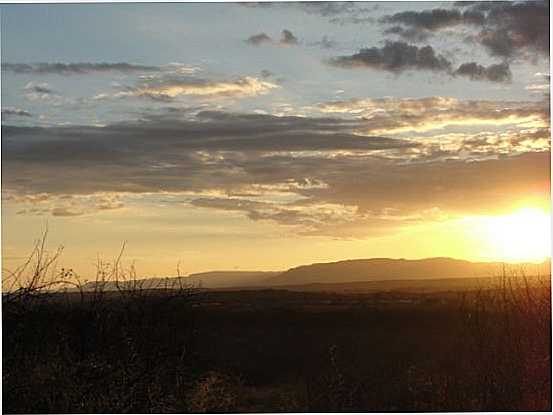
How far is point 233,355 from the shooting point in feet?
21.9

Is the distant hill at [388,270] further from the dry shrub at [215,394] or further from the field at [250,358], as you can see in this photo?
the dry shrub at [215,394]

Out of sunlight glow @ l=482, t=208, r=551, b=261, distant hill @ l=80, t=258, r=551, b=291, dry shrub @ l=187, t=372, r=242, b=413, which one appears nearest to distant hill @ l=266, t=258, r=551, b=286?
distant hill @ l=80, t=258, r=551, b=291

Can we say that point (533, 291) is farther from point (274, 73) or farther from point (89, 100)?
point (89, 100)

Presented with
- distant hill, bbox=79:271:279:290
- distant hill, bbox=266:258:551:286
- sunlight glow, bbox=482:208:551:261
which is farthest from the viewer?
distant hill, bbox=266:258:551:286

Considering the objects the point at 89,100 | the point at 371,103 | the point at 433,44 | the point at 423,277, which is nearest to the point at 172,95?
the point at 89,100

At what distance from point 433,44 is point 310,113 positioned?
3.15ft

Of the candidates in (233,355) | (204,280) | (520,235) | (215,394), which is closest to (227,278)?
(204,280)

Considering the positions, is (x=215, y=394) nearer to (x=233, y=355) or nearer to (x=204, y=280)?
(x=233, y=355)

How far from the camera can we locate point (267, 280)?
682 centimetres

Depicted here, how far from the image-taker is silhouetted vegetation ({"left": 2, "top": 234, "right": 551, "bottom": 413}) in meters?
6.27

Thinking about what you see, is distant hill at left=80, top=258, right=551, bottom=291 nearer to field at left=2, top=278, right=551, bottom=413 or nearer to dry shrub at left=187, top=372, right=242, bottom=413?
field at left=2, top=278, right=551, bottom=413

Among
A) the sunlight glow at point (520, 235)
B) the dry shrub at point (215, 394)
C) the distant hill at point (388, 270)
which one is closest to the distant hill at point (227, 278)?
the distant hill at point (388, 270)

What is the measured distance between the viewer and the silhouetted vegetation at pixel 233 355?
6266 millimetres

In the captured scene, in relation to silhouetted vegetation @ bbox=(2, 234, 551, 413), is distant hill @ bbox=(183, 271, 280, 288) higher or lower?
higher
